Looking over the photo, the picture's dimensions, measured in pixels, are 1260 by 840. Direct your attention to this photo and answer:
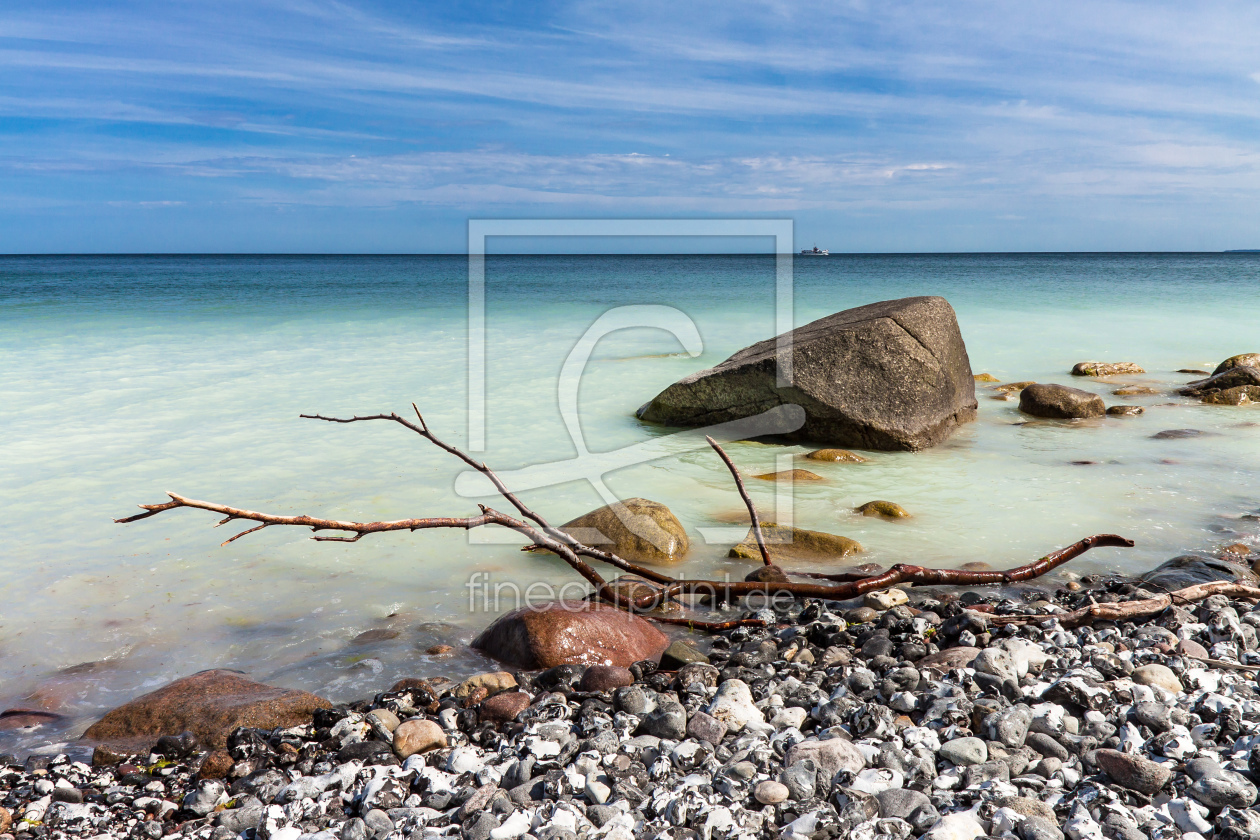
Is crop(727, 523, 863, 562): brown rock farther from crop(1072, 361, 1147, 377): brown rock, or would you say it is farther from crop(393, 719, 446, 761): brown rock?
crop(1072, 361, 1147, 377): brown rock

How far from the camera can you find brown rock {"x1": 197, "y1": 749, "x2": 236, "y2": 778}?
217 cm

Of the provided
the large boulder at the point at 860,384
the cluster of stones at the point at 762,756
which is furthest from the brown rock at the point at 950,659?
the large boulder at the point at 860,384

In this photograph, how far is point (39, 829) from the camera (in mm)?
1926

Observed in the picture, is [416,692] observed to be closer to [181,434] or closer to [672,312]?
[181,434]

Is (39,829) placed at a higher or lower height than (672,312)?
lower

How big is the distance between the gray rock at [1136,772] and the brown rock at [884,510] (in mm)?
2472

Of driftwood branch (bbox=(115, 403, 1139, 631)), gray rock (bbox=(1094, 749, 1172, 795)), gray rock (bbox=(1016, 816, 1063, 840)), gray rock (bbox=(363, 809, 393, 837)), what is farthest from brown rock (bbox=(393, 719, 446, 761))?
gray rock (bbox=(1094, 749, 1172, 795))

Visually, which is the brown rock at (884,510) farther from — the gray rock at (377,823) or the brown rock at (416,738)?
the gray rock at (377,823)

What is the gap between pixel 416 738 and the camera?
2.25 metres

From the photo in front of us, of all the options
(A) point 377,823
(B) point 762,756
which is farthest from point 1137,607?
(A) point 377,823

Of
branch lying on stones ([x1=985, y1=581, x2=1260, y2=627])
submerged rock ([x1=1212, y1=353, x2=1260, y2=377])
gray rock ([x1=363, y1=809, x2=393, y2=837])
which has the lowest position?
gray rock ([x1=363, y1=809, x2=393, y2=837])

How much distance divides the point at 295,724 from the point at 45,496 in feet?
11.6

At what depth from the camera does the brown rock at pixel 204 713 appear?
234 centimetres

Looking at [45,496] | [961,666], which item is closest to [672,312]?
[45,496]
